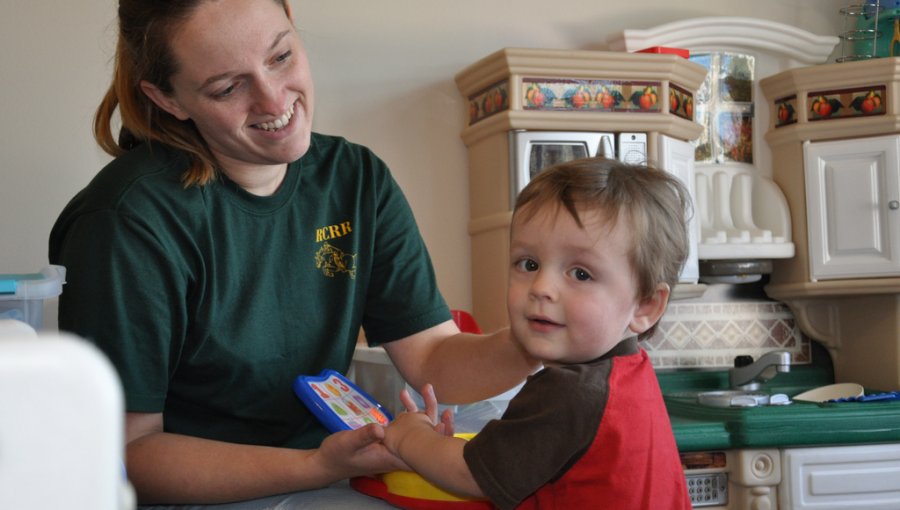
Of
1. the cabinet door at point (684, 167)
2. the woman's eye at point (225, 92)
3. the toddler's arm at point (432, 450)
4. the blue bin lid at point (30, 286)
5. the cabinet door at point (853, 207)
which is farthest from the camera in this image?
the cabinet door at point (853, 207)

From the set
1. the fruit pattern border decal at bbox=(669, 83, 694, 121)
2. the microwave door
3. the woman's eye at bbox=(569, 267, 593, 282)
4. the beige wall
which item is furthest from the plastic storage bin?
the fruit pattern border decal at bbox=(669, 83, 694, 121)

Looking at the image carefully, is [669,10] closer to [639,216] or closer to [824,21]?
[824,21]

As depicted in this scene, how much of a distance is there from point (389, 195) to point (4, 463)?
1068 millimetres

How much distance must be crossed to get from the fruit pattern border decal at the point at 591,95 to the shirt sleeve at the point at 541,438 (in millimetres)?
1573

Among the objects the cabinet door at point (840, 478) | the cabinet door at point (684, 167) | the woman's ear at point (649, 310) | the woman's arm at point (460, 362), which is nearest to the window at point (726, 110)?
the cabinet door at point (684, 167)

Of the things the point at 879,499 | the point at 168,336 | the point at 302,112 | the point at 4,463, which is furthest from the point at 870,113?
the point at 4,463

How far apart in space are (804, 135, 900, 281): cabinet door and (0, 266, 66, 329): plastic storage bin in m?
2.32

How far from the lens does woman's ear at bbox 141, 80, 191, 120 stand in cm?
123

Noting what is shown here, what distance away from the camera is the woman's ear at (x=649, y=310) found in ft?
3.44

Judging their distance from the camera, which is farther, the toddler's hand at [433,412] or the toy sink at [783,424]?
the toy sink at [783,424]

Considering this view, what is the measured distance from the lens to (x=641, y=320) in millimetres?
1052

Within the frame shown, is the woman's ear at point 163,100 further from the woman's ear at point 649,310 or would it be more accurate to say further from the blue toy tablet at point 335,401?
the woman's ear at point 649,310

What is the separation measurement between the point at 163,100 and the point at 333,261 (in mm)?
290

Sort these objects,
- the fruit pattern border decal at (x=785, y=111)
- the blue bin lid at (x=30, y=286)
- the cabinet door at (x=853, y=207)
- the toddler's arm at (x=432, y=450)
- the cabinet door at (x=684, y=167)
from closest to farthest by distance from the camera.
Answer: the blue bin lid at (x=30, y=286)
the toddler's arm at (x=432, y=450)
the cabinet door at (x=684, y=167)
the cabinet door at (x=853, y=207)
the fruit pattern border decal at (x=785, y=111)
